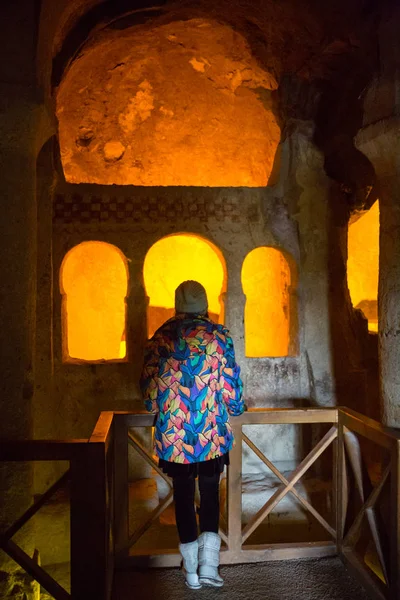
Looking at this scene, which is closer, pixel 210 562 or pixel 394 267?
pixel 210 562

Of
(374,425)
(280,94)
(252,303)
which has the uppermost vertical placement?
(280,94)

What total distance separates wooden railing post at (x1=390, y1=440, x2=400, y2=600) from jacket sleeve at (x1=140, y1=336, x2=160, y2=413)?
1559 mm

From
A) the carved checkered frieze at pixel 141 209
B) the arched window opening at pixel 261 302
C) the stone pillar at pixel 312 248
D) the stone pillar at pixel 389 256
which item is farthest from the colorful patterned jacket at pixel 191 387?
the arched window opening at pixel 261 302

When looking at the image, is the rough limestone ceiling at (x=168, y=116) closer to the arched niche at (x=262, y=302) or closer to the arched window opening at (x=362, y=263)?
the arched niche at (x=262, y=302)

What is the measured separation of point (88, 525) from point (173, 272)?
8920mm

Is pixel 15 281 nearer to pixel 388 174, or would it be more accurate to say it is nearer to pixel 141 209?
pixel 388 174

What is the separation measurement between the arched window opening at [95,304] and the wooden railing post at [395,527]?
28.4 ft

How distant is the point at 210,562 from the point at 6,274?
2.45 meters

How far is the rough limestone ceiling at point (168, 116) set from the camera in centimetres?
830

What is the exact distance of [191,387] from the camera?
3.28 m

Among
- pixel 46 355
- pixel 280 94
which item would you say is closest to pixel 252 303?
pixel 280 94

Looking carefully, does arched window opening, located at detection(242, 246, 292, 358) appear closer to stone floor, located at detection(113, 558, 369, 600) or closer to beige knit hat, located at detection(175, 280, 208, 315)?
stone floor, located at detection(113, 558, 369, 600)

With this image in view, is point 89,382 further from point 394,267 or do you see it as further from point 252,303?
point 252,303

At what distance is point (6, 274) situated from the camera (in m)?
3.72
